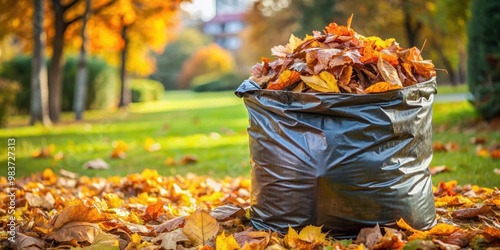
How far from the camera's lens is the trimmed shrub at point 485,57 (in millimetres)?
9180

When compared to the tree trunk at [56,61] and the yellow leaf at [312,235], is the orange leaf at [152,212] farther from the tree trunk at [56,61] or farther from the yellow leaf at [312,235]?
the tree trunk at [56,61]

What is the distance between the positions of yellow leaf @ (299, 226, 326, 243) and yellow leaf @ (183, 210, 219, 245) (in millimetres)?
483

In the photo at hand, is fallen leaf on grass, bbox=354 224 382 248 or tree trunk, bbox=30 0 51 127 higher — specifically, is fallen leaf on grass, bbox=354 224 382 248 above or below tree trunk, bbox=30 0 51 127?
below

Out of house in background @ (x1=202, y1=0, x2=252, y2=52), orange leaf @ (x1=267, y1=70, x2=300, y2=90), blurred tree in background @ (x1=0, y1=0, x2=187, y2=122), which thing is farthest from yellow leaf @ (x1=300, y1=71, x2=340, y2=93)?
house in background @ (x1=202, y1=0, x2=252, y2=52)

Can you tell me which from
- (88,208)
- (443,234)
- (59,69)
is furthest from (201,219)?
(59,69)

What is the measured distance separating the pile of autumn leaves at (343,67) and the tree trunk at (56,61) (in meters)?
12.7

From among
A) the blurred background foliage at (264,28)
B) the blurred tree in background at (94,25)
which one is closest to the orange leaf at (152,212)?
the blurred background foliage at (264,28)

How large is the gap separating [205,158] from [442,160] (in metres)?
3.13

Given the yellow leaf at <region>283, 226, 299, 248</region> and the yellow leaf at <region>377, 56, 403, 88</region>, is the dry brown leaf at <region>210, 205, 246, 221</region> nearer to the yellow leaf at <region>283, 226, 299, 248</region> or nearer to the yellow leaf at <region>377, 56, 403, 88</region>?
the yellow leaf at <region>283, 226, 299, 248</region>

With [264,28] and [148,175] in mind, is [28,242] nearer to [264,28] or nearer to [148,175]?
[148,175]

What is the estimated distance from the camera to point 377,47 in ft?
10.8

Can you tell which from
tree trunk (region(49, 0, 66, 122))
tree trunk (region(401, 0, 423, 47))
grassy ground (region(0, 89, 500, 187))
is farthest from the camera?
tree trunk (region(401, 0, 423, 47))

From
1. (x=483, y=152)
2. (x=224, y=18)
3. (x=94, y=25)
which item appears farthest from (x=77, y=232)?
(x=224, y=18)

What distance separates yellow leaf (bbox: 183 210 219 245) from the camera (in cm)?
295
